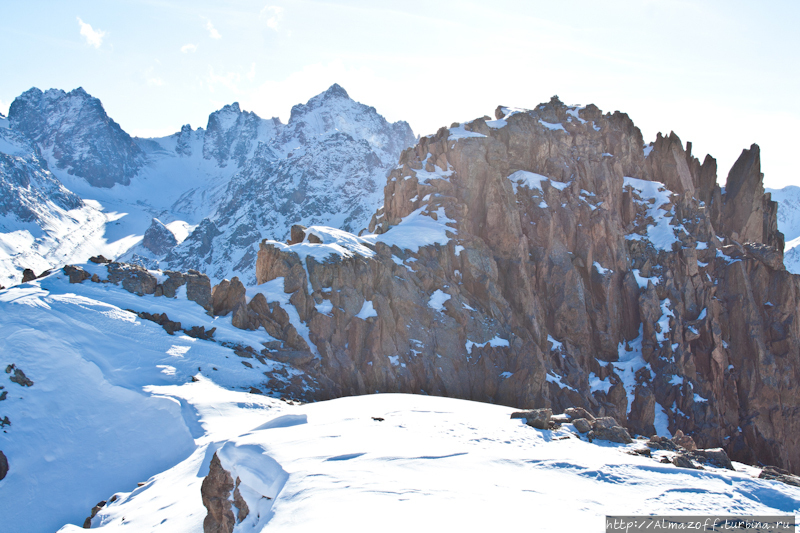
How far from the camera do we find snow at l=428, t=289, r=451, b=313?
41719 millimetres

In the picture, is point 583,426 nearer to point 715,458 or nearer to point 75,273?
point 715,458

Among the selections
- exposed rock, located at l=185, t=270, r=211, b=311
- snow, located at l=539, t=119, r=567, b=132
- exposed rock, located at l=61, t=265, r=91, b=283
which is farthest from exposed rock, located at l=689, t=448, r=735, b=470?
snow, located at l=539, t=119, r=567, b=132

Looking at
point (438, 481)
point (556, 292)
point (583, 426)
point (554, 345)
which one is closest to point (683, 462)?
point (583, 426)

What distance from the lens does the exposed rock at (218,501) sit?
1170 cm

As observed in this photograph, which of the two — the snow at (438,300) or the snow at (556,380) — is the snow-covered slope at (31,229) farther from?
the snow at (556,380)

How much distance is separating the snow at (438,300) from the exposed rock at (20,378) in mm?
26727

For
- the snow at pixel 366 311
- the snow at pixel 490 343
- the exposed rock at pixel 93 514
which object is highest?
the snow at pixel 366 311

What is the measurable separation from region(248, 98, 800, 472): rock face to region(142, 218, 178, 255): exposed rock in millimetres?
159607

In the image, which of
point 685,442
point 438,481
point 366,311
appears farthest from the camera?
point 366,311

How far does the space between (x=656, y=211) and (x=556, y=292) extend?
1854 cm

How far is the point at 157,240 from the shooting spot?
19438 cm

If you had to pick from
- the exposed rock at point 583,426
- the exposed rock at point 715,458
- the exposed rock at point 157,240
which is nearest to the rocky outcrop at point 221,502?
the exposed rock at point 583,426

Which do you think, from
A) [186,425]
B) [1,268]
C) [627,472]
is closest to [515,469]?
[627,472]

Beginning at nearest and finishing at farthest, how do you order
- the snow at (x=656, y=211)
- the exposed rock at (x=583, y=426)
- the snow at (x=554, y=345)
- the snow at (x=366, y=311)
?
the exposed rock at (x=583, y=426), the snow at (x=366, y=311), the snow at (x=554, y=345), the snow at (x=656, y=211)
